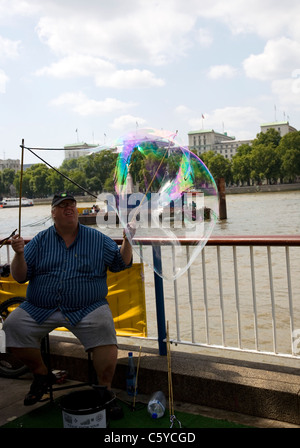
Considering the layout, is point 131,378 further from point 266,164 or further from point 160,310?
point 266,164

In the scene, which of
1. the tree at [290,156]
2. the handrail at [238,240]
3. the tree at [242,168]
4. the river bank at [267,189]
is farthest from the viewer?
the tree at [242,168]

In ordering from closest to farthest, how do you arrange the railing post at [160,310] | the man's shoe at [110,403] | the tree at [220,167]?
1. the man's shoe at [110,403]
2. the railing post at [160,310]
3. the tree at [220,167]

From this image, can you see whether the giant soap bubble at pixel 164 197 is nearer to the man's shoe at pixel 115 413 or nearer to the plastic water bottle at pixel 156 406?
the plastic water bottle at pixel 156 406

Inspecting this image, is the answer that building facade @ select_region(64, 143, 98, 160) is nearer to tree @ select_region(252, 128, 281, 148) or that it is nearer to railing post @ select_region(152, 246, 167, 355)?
railing post @ select_region(152, 246, 167, 355)

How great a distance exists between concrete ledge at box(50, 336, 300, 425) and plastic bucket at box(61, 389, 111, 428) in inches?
30.5

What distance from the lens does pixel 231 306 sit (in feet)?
36.8

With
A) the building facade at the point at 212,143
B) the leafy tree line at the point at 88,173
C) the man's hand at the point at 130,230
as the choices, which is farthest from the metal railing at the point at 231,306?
the building facade at the point at 212,143

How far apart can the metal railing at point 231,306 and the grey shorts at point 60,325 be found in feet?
2.05

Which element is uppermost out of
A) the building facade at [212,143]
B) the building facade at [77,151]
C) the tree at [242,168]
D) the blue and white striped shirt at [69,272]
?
the building facade at [212,143]

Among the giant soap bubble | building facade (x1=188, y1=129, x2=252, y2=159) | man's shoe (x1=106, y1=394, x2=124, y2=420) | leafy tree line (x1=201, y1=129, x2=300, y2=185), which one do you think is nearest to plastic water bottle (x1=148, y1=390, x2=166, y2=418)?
man's shoe (x1=106, y1=394, x2=124, y2=420)

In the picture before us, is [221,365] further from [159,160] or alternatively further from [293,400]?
[159,160]

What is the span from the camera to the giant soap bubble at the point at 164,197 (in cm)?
375

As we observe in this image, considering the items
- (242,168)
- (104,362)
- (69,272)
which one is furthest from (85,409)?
(242,168)

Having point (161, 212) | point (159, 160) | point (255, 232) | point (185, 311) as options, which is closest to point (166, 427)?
point (161, 212)
